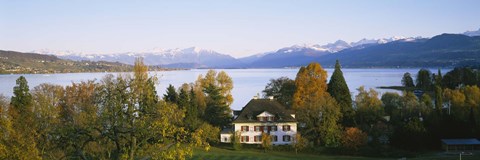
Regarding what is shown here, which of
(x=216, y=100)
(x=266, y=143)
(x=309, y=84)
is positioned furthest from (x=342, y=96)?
(x=216, y=100)

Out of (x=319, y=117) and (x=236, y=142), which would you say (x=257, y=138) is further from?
(x=319, y=117)

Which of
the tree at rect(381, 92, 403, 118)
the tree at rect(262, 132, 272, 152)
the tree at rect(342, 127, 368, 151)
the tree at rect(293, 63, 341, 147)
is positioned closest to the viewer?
the tree at rect(342, 127, 368, 151)

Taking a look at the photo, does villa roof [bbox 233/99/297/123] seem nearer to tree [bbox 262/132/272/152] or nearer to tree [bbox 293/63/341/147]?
tree [bbox 293/63/341/147]

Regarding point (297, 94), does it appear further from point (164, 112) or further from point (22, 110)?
point (164, 112)

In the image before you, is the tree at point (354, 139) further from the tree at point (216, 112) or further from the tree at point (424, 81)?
the tree at point (424, 81)

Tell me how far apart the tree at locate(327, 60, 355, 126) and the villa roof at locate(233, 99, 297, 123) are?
561cm

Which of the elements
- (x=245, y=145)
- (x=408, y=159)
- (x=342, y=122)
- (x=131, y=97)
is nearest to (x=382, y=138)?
(x=342, y=122)

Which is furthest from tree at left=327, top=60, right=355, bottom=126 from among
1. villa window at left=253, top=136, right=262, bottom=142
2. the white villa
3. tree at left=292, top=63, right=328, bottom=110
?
villa window at left=253, top=136, right=262, bottom=142

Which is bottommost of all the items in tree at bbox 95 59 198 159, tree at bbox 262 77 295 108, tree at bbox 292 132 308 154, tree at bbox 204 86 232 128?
tree at bbox 292 132 308 154

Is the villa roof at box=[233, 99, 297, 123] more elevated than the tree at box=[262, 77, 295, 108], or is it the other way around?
the tree at box=[262, 77, 295, 108]

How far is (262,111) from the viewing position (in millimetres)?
50344

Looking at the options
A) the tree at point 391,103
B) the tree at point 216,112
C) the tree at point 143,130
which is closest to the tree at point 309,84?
the tree at point 216,112

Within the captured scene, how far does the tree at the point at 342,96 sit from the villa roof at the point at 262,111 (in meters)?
5.61

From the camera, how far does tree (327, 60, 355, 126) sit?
171ft
